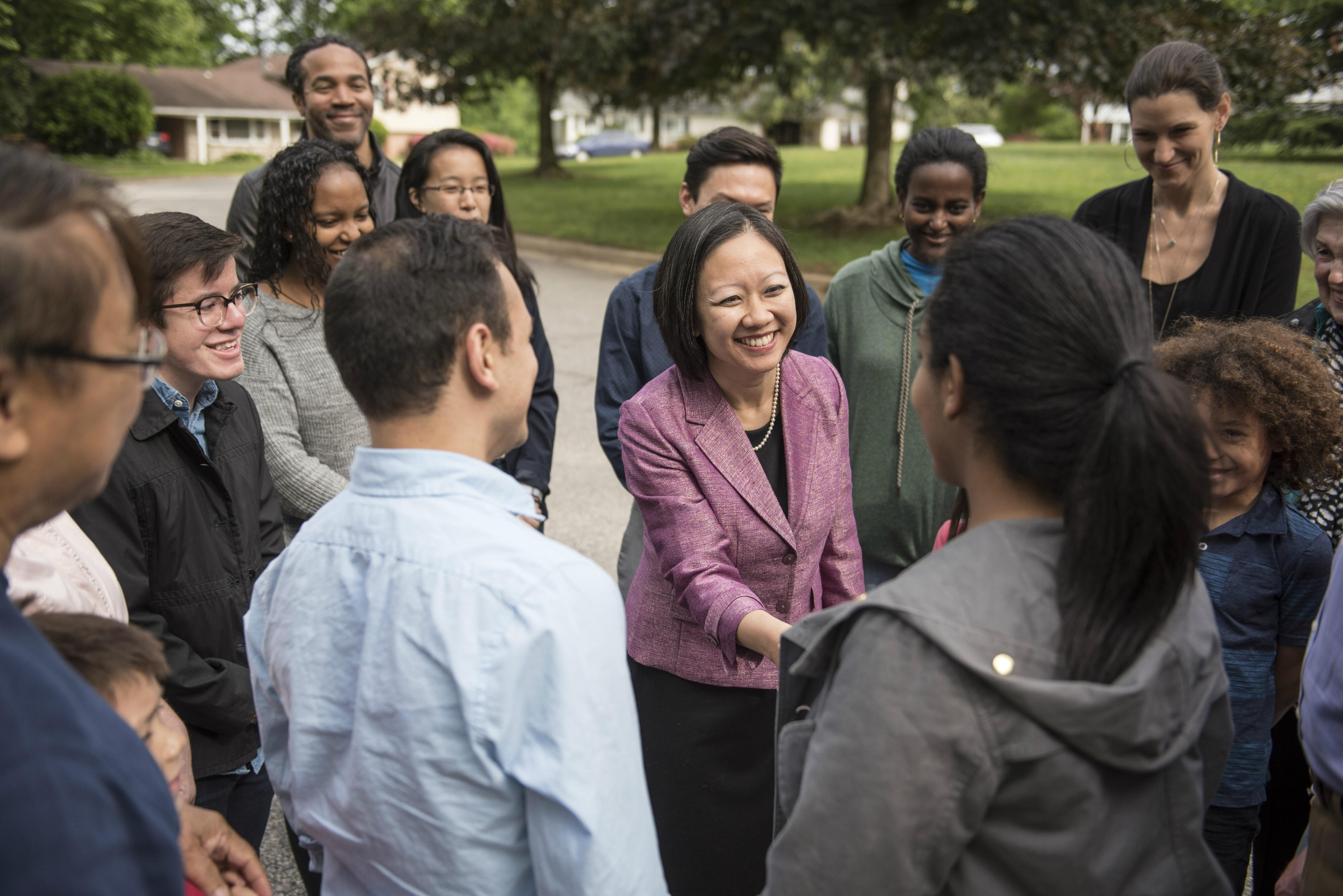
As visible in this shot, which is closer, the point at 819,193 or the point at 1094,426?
the point at 1094,426

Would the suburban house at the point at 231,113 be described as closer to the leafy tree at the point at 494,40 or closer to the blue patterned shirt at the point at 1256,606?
the leafy tree at the point at 494,40

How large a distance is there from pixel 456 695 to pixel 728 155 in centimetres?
263

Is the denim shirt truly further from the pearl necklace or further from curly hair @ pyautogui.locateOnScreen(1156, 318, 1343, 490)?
curly hair @ pyautogui.locateOnScreen(1156, 318, 1343, 490)

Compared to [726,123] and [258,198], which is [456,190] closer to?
[258,198]

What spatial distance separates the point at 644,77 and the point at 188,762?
1424 cm

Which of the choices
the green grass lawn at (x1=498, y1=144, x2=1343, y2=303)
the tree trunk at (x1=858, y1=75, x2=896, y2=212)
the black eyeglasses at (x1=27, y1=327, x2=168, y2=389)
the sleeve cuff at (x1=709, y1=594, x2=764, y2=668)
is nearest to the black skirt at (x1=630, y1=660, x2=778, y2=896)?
the sleeve cuff at (x1=709, y1=594, x2=764, y2=668)

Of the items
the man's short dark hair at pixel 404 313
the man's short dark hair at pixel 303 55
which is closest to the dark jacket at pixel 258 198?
the man's short dark hair at pixel 303 55

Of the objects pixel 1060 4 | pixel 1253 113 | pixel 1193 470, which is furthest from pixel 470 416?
pixel 1253 113

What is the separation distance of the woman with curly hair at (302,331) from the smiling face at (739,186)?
3.95 ft

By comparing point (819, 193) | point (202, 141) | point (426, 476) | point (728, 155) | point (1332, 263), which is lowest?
point (426, 476)

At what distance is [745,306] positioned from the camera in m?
2.44

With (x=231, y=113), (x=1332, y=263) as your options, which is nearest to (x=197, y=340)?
(x=1332, y=263)

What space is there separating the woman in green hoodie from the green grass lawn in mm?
6577

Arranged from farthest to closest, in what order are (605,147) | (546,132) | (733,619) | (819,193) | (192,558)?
(605,147)
(546,132)
(819,193)
(192,558)
(733,619)
